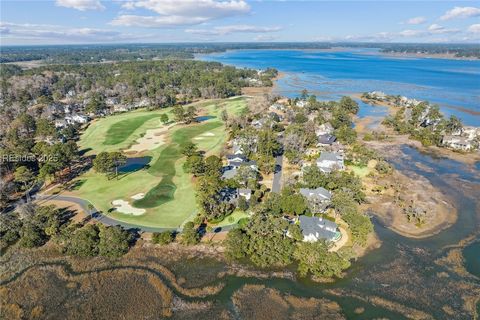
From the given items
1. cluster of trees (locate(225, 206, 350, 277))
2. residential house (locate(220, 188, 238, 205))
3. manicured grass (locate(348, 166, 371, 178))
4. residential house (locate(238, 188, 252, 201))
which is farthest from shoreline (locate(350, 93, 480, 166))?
cluster of trees (locate(225, 206, 350, 277))

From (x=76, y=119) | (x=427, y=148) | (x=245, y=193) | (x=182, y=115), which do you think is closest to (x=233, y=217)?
(x=245, y=193)

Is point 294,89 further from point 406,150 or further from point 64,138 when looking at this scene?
point 64,138

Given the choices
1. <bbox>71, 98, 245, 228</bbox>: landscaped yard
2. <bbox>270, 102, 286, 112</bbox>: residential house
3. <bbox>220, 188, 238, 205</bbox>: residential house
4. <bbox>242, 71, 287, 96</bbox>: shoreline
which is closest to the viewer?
<bbox>71, 98, 245, 228</bbox>: landscaped yard

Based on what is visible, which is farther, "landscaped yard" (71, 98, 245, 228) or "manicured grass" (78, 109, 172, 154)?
"manicured grass" (78, 109, 172, 154)

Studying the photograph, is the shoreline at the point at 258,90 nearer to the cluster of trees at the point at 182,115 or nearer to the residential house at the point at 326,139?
the cluster of trees at the point at 182,115

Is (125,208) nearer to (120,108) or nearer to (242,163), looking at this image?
(242,163)

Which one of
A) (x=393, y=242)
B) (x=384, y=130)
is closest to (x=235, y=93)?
(x=384, y=130)

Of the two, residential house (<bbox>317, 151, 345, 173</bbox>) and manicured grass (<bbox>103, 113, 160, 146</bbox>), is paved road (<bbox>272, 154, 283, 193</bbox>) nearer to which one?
residential house (<bbox>317, 151, 345, 173</bbox>)
